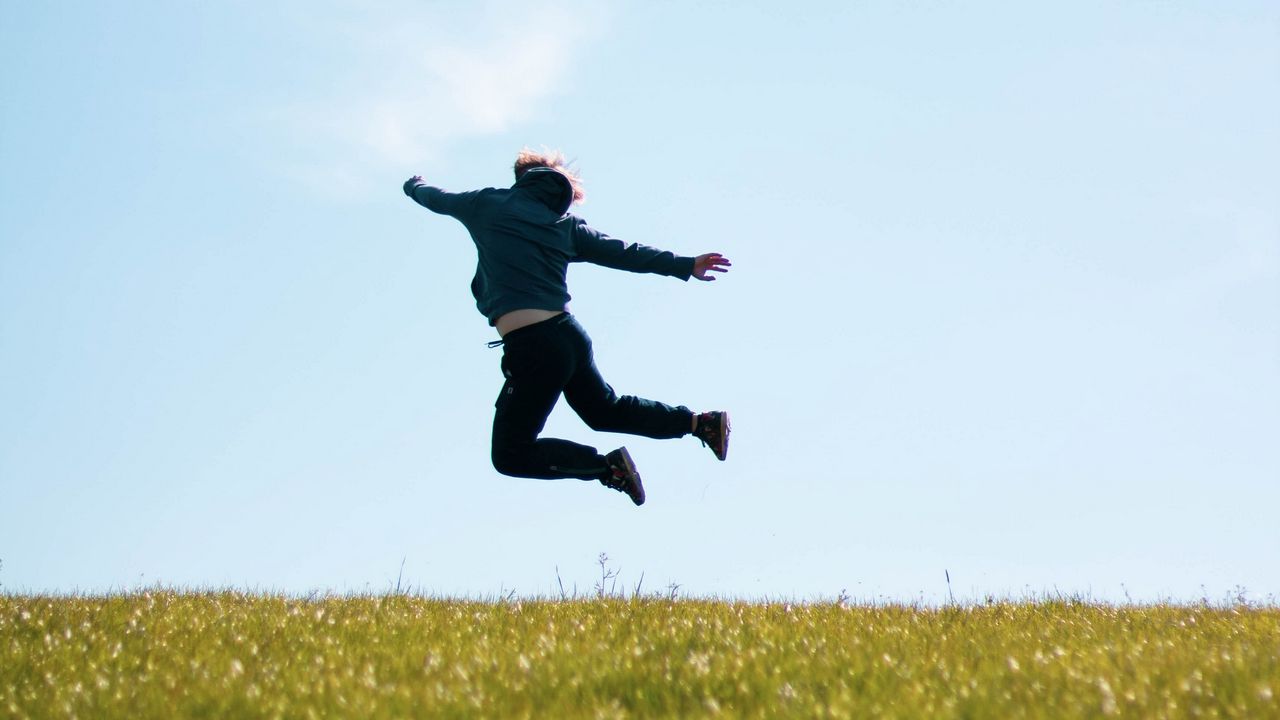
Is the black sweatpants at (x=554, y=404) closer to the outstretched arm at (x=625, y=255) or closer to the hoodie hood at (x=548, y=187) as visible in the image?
the outstretched arm at (x=625, y=255)

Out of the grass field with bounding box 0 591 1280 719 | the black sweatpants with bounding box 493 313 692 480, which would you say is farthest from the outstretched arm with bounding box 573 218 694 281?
the grass field with bounding box 0 591 1280 719

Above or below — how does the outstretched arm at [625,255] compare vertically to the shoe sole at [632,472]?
above

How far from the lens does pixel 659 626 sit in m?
6.98

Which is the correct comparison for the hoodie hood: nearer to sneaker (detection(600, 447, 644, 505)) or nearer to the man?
the man

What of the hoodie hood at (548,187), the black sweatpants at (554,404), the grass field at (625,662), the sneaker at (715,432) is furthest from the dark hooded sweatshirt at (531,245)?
the grass field at (625,662)

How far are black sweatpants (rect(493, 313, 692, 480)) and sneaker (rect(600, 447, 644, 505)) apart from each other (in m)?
0.10

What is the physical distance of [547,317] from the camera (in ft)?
28.9

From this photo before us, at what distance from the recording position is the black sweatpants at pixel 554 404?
878cm

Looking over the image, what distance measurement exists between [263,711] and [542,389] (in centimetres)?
415

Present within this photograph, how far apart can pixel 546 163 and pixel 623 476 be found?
2.84 meters

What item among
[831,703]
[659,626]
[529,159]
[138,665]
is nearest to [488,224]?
[529,159]

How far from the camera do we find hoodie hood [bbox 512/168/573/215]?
9445 millimetres

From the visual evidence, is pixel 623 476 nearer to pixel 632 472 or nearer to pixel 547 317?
pixel 632 472

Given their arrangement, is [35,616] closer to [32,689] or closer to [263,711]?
[32,689]
